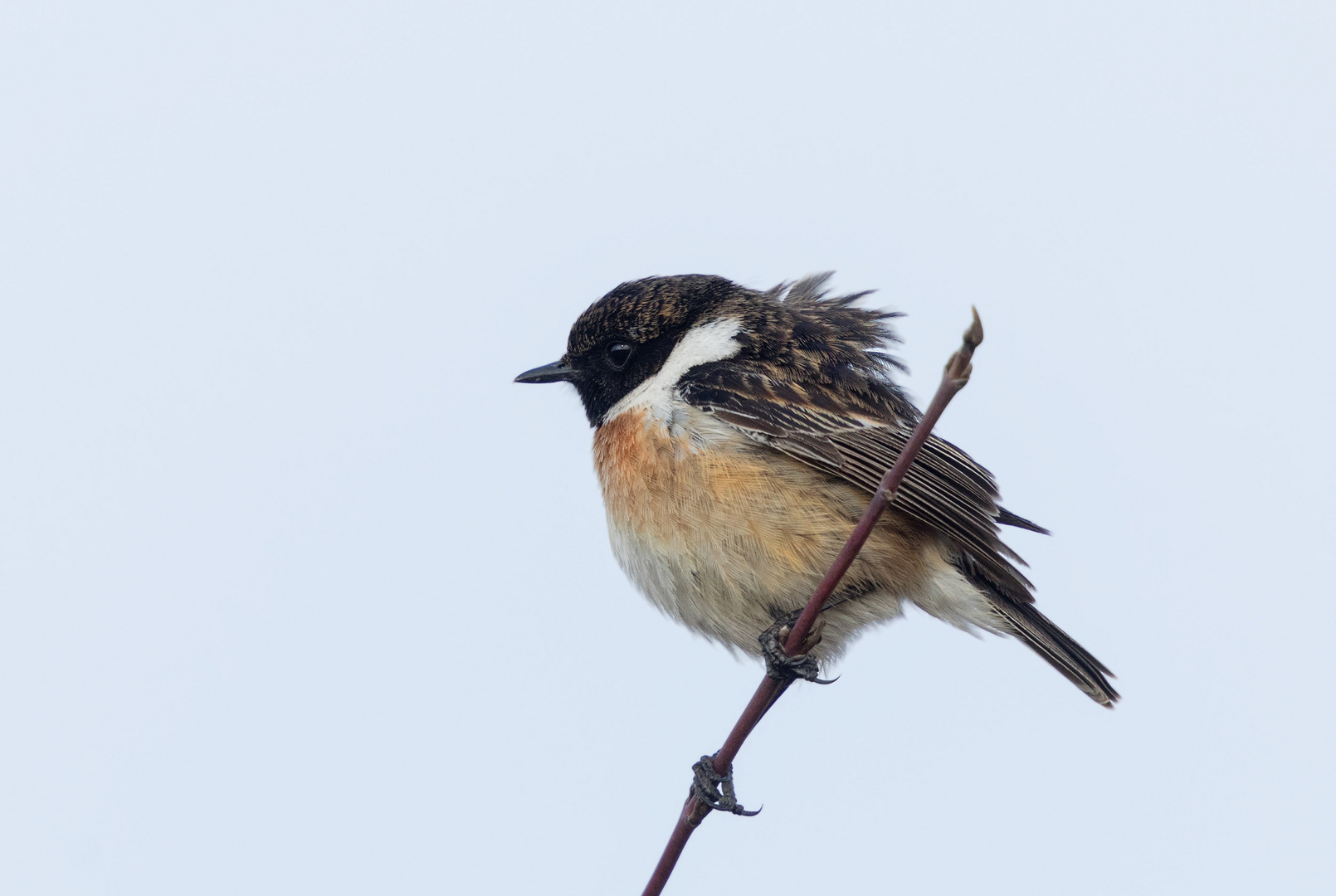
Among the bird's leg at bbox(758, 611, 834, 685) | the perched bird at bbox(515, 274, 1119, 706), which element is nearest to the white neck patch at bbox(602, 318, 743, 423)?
the perched bird at bbox(515, 274, 1119, 706)

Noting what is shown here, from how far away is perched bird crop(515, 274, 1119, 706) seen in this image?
5.24 m

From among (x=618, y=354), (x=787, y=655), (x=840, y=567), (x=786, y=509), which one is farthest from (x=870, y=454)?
(x=840, y=567)

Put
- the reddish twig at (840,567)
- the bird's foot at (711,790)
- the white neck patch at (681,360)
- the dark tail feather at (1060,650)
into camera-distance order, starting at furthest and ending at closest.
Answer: the white neck patch at (681,360), the dark tail feather at (1060,650), the bird's foot at (711,790), the reddish twig at (840,567)

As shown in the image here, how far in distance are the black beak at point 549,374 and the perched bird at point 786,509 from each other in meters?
0.24

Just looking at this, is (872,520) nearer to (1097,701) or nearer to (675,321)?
(1097,701)

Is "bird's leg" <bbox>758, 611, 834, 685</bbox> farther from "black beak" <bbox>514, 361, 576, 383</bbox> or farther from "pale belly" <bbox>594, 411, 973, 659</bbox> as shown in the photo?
"black beak" <bbox>514, 361, 576, 383</bbox>

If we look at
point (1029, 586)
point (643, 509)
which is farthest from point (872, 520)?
point (1029, 586)

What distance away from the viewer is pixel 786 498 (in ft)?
17.4

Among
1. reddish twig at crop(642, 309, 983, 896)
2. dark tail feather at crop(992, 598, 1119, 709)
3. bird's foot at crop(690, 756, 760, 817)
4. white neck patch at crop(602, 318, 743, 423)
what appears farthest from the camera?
white neck patch at crop(602, 318, 743, 423)

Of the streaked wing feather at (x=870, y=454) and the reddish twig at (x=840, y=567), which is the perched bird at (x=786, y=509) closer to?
the streaked wing feather at (x=870, y=454)

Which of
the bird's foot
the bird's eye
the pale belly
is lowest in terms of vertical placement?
the bird's foot

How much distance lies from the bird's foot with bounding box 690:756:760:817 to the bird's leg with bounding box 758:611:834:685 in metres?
0.45

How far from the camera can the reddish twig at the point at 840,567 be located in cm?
266

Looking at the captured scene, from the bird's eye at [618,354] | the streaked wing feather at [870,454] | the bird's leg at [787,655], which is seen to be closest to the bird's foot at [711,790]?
the bird's leg at [787,655]
